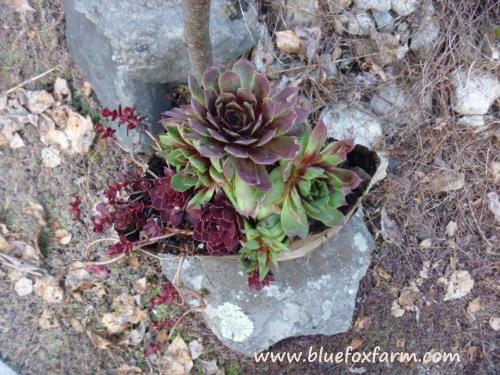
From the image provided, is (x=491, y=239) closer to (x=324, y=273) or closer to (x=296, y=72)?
(x=324, y=273)

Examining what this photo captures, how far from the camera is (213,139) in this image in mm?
1296

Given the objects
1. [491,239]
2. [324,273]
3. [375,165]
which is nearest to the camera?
[375,165]

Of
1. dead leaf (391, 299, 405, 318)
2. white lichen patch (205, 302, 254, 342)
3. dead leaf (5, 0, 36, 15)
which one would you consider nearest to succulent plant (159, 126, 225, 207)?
white lichen patch (205, 302, 254, 342)

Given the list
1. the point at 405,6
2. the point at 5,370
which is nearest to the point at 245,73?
the point at 405,6

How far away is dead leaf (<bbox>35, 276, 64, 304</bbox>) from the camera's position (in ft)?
7.50

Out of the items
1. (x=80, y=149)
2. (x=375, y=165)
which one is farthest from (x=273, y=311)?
(x=80, y=149)

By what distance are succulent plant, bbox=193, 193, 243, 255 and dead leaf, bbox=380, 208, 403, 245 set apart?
1.08 meters

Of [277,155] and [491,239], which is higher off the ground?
[277,155]

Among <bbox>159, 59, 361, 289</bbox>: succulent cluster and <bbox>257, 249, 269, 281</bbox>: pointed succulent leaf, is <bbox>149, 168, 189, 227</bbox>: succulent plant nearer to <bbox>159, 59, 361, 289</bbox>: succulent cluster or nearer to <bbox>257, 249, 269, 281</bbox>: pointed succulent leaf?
<bbox>159, 59, 361, 289</bbox>: succulent cluster

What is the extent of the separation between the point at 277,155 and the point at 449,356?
5.48 ft

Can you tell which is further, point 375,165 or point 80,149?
point 80,149

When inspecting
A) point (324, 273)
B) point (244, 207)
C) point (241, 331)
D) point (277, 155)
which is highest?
point (277, 155)

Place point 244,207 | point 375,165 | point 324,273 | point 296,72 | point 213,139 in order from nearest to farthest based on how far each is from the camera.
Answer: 1. point 213,139
2. point 244,207
3. point 375,165
4. point 324,273
5. point 296,72

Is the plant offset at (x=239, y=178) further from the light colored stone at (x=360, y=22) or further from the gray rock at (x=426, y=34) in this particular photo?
the gray rock at (x=426, y=34)
